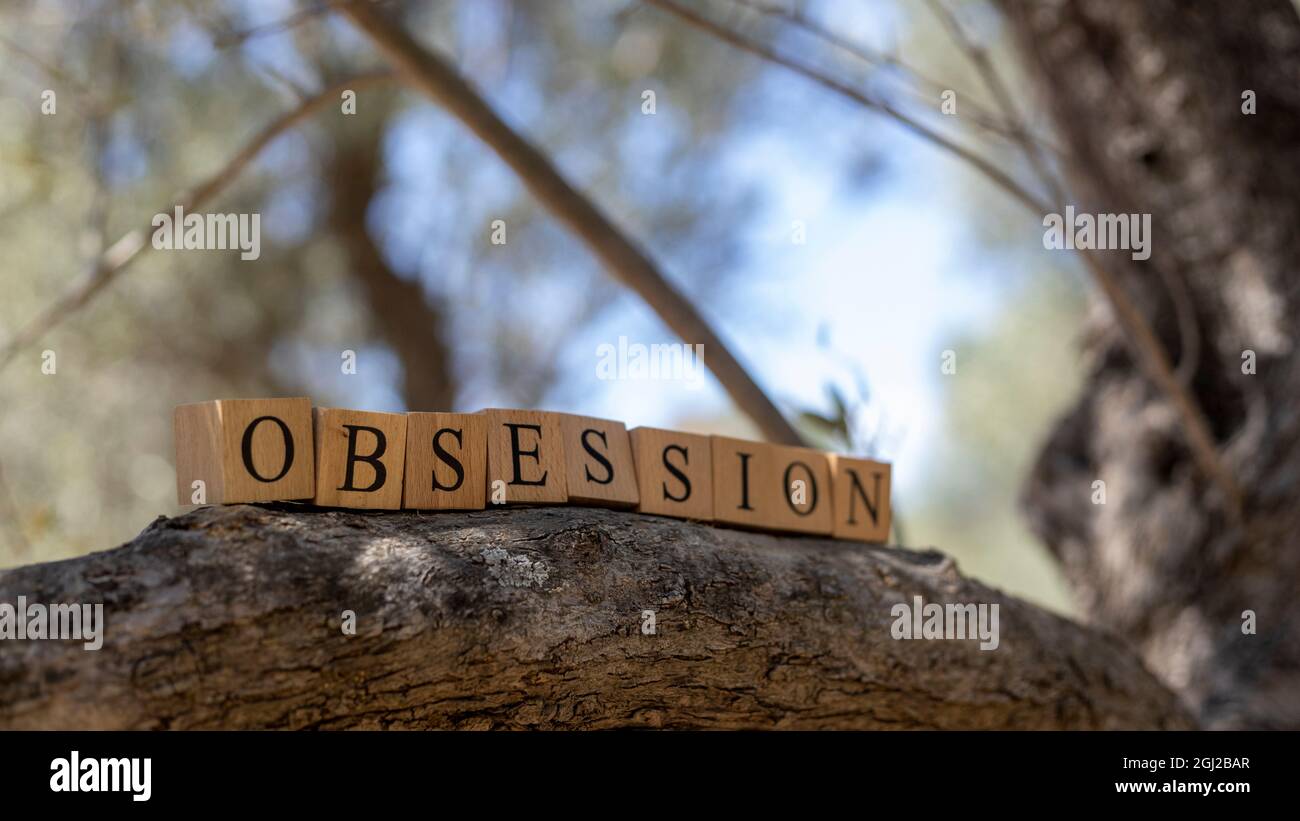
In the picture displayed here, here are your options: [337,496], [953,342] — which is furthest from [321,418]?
[953,342]

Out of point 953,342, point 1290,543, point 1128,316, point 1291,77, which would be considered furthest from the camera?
point 953,342

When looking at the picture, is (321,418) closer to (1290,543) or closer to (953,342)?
(1290,543)

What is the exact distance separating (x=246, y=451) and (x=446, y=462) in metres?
0.22

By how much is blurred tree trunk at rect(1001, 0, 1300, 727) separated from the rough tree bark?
84 cm

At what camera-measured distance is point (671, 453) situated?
1432 mm
